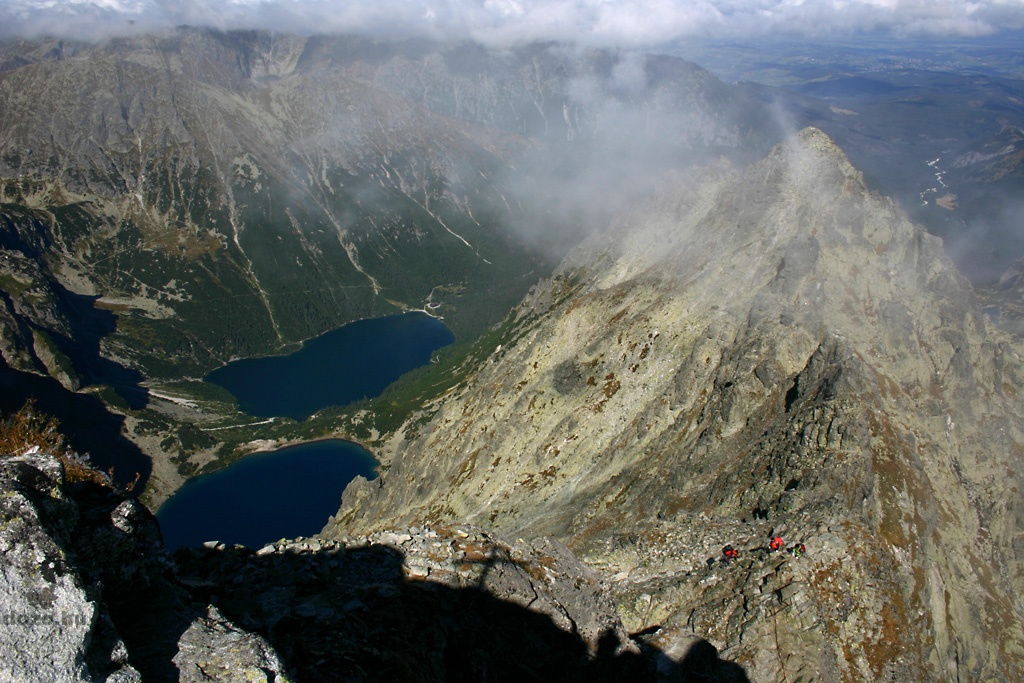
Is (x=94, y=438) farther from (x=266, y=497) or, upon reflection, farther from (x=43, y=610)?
(x=43, y=610)

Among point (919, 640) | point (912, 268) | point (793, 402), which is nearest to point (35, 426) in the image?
point (919, 640)

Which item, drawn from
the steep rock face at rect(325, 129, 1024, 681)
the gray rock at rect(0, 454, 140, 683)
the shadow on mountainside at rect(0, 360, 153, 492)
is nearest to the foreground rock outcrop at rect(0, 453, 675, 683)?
the gray rock at rect(0, 454, 140, 683)

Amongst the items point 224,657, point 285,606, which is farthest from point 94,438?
point 224,657

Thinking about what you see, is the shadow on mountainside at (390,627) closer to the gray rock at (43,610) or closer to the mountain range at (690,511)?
the mountain range at (690,511)

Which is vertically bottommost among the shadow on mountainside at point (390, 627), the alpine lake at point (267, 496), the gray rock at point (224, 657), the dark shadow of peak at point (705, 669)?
the alpine lake at point (267, 496)

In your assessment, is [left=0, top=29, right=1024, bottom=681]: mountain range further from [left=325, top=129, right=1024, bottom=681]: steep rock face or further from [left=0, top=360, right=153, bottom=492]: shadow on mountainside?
[left=0, top=360, right=153, bottom=492]: shadow on mountainside

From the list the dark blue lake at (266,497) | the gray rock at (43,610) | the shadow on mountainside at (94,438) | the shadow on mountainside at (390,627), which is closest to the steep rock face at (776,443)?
the shadow on mountainside at (390,627)
